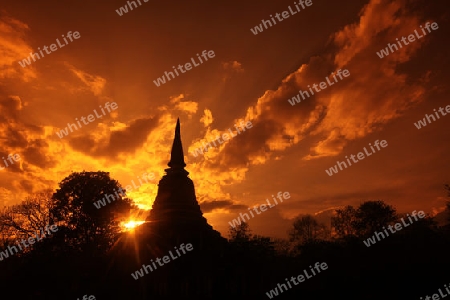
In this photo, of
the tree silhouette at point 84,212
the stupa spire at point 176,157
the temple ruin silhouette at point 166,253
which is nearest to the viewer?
the temple ruin silhouette at point 166,253

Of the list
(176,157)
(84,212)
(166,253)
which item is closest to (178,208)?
(176,157)

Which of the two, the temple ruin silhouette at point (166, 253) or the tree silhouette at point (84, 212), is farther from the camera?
the tree silhouette at point (84, 212)

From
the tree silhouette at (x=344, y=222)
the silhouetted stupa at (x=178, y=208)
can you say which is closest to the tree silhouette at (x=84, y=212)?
the silhouetted stupa at (x=178, y=208)

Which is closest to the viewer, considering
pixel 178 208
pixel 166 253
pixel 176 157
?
pixel 166 253

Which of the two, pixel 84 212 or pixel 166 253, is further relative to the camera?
pixel 84 212

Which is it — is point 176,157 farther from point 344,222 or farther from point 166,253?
point 344,222

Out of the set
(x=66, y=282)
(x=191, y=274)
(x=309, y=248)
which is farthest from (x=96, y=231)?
(x=309, y=248)

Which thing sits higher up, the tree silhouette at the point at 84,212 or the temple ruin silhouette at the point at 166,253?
the tree silhouette at the point at 84,212

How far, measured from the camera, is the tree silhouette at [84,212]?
34.7 meters

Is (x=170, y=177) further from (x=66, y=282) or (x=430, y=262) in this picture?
(x=430, y=262)

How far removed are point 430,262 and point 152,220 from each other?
2274cm

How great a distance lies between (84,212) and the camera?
3506 centimetres

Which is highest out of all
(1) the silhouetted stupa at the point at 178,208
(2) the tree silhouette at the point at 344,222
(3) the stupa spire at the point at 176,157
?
(3) the stupa spire at the point at 176,157

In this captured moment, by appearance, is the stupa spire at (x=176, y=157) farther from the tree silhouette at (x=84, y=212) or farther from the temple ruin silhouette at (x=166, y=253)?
the tree silhouette at (x=84, y=212)
